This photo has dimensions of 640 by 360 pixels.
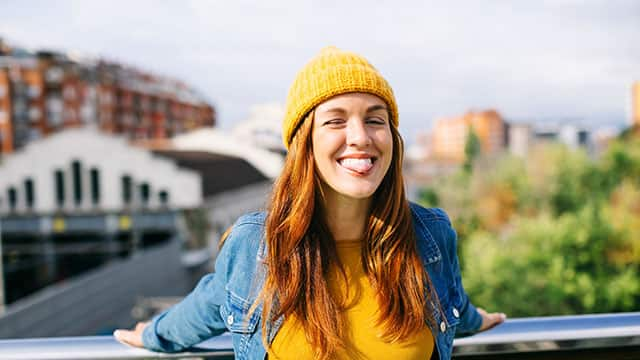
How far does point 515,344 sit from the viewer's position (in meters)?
1.26

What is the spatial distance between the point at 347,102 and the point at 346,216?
209 mm

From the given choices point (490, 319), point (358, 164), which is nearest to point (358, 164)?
point (358, 164)

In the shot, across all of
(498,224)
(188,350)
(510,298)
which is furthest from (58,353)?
(498,224)

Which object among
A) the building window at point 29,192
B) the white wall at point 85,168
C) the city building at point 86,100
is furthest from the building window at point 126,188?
the city building at point 86,100

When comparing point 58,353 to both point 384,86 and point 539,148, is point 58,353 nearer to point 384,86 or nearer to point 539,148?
point 384,86

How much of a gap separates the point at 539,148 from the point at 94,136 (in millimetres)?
15134

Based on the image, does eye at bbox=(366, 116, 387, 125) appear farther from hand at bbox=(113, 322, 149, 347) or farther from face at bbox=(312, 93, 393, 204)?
hand at bbox=(113, 322, 149, 347)

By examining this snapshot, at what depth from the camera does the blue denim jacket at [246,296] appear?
1.02 metres

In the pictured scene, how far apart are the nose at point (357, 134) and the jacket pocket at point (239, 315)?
33 cm

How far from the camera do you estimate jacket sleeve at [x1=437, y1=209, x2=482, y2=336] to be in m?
1.10

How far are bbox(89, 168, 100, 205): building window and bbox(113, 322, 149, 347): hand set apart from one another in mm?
16604

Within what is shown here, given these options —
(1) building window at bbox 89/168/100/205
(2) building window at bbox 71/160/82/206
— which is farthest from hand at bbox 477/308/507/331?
(2) building window at bbox 71/160/82/206

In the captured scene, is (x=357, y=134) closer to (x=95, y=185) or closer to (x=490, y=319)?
(x=490, y=319)

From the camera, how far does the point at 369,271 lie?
3.38ft
